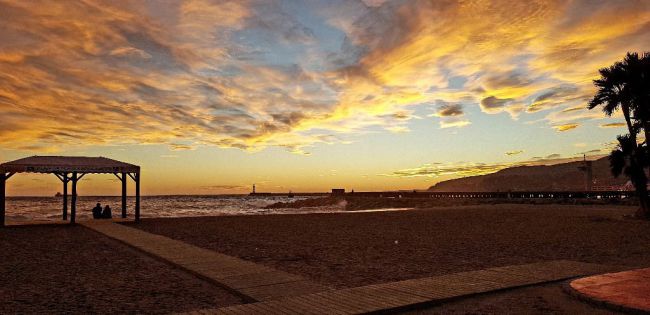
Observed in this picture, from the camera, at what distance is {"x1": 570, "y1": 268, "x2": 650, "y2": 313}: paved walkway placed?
226 inches

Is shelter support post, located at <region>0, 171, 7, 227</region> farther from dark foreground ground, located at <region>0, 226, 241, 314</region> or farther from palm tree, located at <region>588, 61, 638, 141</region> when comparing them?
palm tree, located at <region>588, 61, 638, 141</region>

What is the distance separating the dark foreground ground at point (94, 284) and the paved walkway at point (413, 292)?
118 cm

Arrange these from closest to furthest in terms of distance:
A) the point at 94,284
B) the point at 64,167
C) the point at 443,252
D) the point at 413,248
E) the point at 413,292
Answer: the point at 413,292, the point at 94,284, the point at 443,252, the point at 413,248, the point at 64,167

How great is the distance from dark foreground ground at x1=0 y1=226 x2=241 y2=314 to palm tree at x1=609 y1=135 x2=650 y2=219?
22146 millimetres

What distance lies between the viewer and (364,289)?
7.31 m

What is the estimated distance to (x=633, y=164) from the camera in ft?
73.7

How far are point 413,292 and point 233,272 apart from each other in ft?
12.7

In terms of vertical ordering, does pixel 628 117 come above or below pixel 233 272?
above

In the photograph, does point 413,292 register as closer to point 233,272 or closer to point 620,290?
point 620,290

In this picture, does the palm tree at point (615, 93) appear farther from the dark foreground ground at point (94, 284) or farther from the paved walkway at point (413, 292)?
the dark foreground ground at point (94, 284)

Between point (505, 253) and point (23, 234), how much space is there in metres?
18.0

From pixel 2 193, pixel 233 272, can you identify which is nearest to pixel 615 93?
pixel 233 272

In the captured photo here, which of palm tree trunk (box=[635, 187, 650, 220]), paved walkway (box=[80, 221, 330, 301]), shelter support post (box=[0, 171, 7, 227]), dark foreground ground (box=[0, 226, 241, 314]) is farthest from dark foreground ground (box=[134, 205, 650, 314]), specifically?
shelter support post (box=[0, 171, 7, 227])

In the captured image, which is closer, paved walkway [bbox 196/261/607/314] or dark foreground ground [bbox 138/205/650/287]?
paved walkway [bbox 196/261/607/314]
